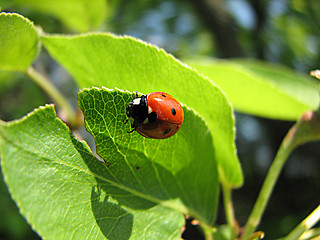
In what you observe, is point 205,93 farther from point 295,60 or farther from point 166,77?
point 295,60

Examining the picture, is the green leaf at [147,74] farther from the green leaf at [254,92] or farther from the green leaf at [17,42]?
the green leaf at [254,92]

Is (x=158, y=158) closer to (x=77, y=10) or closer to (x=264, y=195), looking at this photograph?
(x=264, y=195)

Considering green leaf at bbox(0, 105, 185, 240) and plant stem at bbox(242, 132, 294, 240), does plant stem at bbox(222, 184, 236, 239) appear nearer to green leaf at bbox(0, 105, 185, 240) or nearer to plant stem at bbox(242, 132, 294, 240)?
plant stem at bbox(242, 132, 294, 240)

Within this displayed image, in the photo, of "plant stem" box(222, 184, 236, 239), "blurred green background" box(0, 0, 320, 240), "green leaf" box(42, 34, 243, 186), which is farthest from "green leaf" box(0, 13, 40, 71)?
"blurred green background" box(0, 0, 320, 240)

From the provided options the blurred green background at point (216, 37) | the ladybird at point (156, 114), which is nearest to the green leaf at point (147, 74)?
the ladybird at point (156, 114)

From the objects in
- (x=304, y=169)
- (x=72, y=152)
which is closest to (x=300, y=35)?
(x=304, y=169)
